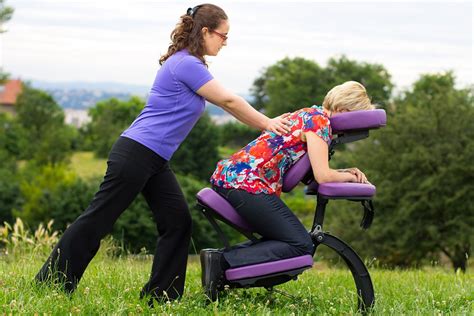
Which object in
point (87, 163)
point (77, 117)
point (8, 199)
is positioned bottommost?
point (87, 163)

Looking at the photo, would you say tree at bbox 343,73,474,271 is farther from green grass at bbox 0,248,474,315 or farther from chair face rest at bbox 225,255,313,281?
chair face rest at bbox 225,255,313,281

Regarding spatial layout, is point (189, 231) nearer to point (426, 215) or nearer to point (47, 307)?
point (47, 307)

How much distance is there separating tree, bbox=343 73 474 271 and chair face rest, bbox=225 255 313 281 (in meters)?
27.6

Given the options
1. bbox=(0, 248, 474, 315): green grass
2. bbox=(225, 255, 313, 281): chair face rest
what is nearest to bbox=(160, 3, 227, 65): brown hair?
bbox=(225, 255, 313, 281): chair face rest

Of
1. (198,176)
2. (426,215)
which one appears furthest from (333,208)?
(198,176)

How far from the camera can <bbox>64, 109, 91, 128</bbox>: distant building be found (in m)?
101

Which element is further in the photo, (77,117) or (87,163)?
(77,117)

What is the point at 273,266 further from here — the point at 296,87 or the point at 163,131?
the point at 296,87

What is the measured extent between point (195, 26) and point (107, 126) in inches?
3187

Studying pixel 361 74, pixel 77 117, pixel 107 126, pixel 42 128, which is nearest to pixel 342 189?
pixel 361 74

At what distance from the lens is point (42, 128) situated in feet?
246

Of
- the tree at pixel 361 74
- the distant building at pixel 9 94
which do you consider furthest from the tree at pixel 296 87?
the distant building at pixel 9 94

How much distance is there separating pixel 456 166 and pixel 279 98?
43.2 m

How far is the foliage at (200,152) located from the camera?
56.8m
